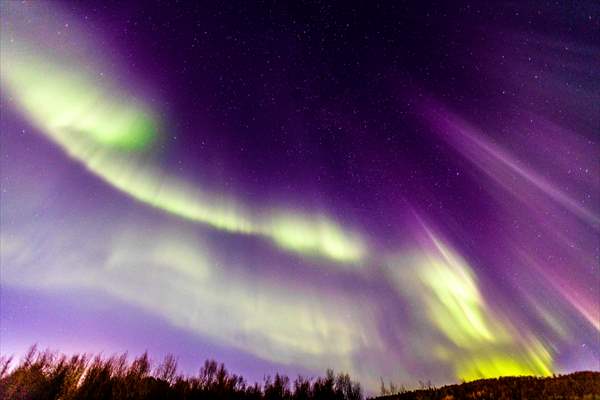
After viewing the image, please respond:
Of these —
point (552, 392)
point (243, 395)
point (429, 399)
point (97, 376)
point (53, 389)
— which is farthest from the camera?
point (243, 395)

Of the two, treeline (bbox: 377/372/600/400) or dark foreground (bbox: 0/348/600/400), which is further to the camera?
dark foreground (bbox: 0/348/600/400)

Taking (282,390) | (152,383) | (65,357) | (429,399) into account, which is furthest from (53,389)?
(429,399)

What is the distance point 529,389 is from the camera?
26859 mm

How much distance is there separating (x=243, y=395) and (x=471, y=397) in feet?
204

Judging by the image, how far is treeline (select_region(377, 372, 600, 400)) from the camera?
77.4ft

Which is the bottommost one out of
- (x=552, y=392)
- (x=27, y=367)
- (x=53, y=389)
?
(x=552, y=392)

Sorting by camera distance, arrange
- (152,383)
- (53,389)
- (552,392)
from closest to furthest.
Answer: (552,392) < (53,389) < (152,383)

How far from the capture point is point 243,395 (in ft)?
254

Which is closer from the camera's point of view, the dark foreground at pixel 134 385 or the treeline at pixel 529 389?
the treeline at pixel 529 389

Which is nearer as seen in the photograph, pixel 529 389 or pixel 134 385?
pixel 529 389

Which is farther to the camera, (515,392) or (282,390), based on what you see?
(282,390)

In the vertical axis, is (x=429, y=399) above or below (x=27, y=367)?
below

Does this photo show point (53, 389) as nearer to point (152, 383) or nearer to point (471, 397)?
point (152, 383)

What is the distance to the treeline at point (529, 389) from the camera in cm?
2360
